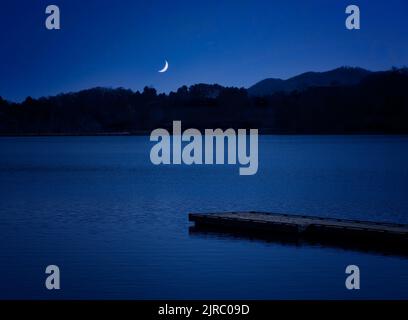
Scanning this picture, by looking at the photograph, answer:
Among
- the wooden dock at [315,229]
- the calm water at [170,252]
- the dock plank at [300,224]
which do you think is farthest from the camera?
the dock plank at [300,224]

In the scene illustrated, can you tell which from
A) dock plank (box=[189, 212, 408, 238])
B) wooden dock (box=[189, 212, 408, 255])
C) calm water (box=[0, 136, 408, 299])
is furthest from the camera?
dock plank (box=[189, 212, 408, 238])

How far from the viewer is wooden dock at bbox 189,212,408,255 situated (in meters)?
26.5

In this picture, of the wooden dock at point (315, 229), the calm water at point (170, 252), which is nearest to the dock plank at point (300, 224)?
the wooden dock at point (315, 229)

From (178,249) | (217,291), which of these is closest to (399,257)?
(217,291)

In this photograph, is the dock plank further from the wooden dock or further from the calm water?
the calm water

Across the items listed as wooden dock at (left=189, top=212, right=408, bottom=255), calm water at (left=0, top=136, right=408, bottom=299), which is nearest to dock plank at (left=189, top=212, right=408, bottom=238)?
wooden dock at (left=189, top=212, right=408, bottom=255)

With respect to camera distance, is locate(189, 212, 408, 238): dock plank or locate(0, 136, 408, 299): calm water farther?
locate(189, 212, 408, 238): dock plank

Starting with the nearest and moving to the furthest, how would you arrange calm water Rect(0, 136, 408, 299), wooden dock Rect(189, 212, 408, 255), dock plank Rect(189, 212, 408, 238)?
calm water Rect(0, 136, 408, 299) < wooden dock Rect(189, 212, 408, 255) < dock plank Rect(189, 212, 408, 238)

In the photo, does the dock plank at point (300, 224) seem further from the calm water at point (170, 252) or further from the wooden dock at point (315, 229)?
the calm water at point (170, 252)

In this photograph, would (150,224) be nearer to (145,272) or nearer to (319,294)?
(145,272)

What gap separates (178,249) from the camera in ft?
96.1

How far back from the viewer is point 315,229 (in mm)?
28672

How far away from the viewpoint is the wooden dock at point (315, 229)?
86.8 feet
